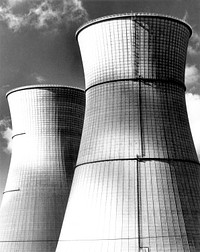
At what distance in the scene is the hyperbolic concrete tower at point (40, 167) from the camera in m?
15.5

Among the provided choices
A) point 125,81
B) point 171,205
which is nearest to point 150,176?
Answer: point 171,205

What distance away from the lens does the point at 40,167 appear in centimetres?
1580

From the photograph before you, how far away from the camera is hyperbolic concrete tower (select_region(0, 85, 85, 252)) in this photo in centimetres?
1552

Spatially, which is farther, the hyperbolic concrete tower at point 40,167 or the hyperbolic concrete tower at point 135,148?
the hyperbolic concrete tower at point 40,167

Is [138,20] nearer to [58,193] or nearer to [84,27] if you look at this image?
[84,27]

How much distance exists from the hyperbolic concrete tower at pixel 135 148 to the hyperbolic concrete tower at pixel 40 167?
3989 mm

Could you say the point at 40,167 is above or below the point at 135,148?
above

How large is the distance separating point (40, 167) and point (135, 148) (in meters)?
5.49

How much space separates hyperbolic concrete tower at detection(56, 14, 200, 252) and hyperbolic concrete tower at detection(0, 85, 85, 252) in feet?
13.1

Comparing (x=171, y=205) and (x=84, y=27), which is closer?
(x=171, y=205)

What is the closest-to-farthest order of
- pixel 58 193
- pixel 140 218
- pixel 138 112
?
pixel 140 218 < pixel 138 112 < pixel 58 193

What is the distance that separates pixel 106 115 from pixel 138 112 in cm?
79

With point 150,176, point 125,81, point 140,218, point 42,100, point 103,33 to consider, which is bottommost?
point 140,218

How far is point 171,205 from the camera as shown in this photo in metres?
10.7
